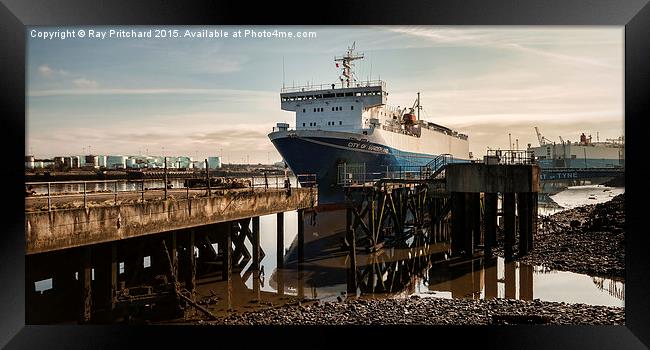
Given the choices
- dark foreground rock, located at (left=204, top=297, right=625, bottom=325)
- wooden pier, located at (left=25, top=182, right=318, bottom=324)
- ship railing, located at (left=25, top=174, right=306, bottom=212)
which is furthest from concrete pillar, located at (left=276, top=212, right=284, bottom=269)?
dark foreground rock, located at (left=204, top=297, right=625, bottom=325)

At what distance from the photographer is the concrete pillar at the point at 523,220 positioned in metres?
14.6

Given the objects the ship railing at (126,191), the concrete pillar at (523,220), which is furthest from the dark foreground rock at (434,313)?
the concrete pillar at (523,220)

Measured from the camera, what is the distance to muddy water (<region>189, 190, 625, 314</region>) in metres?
11.5

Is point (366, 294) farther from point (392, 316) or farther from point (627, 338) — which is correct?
point (627, 338)

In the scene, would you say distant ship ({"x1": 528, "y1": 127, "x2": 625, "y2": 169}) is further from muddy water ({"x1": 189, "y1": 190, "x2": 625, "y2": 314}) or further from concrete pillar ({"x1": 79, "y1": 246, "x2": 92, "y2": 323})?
concrete pillar ({"x1": 79, "y1": 246, "x2": 92, "y2": 323})

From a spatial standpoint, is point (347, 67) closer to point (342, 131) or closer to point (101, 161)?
point (342, 131)

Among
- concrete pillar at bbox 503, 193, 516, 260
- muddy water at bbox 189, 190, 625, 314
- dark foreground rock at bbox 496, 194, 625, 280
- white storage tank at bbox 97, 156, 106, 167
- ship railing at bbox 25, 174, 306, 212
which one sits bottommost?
muddy water at bbox 189, 190, 625, 314

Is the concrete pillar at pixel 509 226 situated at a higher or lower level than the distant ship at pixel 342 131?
lower

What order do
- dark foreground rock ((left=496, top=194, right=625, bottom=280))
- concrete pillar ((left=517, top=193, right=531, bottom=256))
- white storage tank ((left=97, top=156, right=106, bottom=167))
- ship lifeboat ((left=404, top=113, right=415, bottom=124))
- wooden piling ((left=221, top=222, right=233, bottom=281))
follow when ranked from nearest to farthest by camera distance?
1. wooden piling ((left=221, top=222, right=233, bottom=281))
2. dark foreground rock ((left=496, top=194, right=625, bottom=280))
3. concrete pillar ((left=517, top=193, right=531, bottom=256))
4. white storage tank ((left=97, top=156, right=106, bottom=167))
5. ship lifeboat ((left=404, top=113, right=415, bottom=124))

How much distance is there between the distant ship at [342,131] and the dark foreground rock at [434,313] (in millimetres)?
13176
